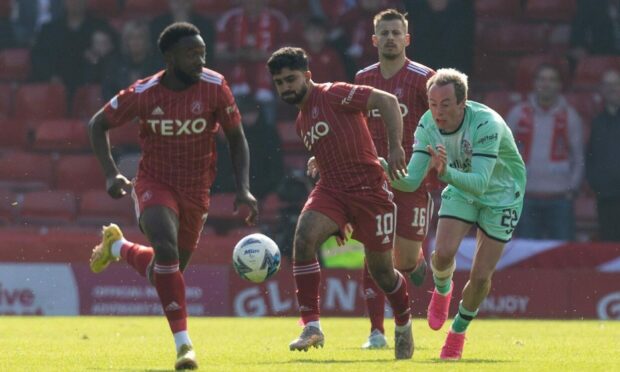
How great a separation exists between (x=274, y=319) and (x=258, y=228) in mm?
1409

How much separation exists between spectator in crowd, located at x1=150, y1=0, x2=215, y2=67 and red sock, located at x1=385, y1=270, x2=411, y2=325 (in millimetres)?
9701

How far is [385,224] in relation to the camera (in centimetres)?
988

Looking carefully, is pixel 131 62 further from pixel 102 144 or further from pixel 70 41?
pixel 102 144

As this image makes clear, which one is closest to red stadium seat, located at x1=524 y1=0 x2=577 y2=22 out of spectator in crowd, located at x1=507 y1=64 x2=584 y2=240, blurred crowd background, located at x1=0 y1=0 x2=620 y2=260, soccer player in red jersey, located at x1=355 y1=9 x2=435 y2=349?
blurred crowd background, located at x1=0 y1=0 x2=620 y2=260

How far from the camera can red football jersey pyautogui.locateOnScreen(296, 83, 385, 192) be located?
9.87 m

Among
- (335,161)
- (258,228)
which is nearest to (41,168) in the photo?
(258,228)

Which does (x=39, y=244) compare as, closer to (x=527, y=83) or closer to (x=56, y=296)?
(x=56, y=296)

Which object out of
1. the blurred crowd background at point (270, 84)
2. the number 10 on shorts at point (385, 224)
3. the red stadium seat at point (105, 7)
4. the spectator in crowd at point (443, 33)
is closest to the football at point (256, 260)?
the number 10 on shorts at point (385, 224)

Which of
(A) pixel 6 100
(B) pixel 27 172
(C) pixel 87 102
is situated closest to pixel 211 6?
(C) pixel 87 102

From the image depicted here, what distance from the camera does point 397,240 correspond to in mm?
11656

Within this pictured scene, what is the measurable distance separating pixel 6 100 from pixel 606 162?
26.9 feet

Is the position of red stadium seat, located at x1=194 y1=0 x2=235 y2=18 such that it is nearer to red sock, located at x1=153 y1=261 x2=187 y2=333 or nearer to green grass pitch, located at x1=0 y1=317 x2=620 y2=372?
green grass pitch, located at x1=0 y1=317 x2=620 y2=372

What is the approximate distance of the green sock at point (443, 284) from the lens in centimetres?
1109

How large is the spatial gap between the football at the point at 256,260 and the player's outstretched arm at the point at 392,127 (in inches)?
51.4
